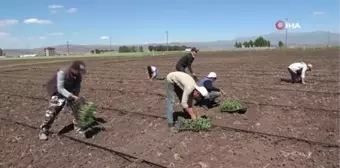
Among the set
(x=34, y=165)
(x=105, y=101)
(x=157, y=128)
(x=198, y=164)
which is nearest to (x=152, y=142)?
(x=157, y=128)

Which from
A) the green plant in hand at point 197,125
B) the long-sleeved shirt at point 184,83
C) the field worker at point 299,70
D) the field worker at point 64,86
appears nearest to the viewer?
the field worker at point 64,86

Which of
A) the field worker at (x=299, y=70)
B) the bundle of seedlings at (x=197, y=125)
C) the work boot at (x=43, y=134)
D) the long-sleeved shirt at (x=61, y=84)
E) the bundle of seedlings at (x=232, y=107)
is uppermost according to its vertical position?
the long-sleeved shirt at (x=61, y=84)

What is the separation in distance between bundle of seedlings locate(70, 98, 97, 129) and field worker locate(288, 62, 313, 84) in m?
7.69

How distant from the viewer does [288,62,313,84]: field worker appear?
1278cm

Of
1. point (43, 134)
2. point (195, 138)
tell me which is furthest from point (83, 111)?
point (195, 138)

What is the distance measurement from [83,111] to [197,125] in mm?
2286

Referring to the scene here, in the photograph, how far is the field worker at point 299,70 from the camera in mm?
12777

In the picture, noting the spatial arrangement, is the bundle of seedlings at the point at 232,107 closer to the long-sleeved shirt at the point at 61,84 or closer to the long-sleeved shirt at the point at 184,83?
the long-sleeved shirt at the point at 184,83

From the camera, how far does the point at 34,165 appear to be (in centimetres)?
708

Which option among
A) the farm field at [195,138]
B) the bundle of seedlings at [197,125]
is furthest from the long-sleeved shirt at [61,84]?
the bundle of seedlings at [197,125]

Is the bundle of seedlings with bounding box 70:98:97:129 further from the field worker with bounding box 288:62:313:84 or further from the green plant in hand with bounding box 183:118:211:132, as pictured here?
the field worker with bounding box 288:62:313:84

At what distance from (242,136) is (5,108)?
7.94m

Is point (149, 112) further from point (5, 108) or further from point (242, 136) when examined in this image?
point (5, 108)

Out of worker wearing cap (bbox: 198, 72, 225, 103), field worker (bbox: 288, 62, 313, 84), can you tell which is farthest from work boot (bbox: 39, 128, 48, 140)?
field worker (bbox: 288, 62, 313, 84)
